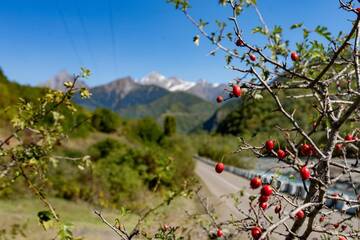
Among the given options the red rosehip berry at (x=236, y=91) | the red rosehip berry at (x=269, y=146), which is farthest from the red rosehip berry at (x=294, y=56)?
the red rosehip berry at (x=269, y=146)

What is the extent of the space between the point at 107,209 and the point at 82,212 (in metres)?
1.84

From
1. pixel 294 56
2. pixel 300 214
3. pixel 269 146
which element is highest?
pixel 294 56

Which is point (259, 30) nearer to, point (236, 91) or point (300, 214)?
point (236, 91)

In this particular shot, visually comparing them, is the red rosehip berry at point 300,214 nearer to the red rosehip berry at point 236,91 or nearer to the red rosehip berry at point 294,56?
the red rosehip berry at point 236,91

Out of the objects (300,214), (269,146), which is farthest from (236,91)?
(300,214)

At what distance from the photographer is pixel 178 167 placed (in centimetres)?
2608

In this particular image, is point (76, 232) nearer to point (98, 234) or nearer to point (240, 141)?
point (98, 234)

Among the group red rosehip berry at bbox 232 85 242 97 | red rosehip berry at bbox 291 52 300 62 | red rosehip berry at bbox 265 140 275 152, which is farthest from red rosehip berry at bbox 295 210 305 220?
red rosehip berry at bbox 291 52 300 62

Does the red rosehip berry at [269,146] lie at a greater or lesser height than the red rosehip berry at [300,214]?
greater

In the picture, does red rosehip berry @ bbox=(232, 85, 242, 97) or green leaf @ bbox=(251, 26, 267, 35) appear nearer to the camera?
red rosehip berry @ bbox=(232, 85, 242, 97)

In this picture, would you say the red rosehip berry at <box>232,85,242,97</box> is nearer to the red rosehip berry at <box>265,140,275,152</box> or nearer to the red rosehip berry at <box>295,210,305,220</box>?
the red rosehip berry at <box>265,140,275,152</box>

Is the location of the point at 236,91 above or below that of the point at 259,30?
below

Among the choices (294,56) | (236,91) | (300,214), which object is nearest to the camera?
(300,214)

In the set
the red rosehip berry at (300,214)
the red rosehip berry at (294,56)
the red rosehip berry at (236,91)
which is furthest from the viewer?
the red rosehip berry at (294,56)
